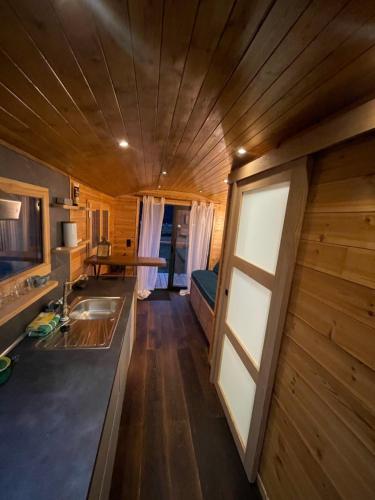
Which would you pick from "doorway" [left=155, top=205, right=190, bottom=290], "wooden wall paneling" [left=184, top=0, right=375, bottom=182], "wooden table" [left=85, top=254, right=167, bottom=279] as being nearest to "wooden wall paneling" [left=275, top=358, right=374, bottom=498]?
"wooden wall paneling" [left=184, top=0, right=375, bottom=182]

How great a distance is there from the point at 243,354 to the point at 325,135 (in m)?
1.53

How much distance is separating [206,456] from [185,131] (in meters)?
2.31

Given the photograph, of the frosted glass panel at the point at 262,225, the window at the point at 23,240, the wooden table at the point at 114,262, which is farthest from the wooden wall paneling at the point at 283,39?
the wooden table at the point at 114,262

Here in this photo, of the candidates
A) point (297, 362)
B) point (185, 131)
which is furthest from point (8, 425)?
point (185, 131)

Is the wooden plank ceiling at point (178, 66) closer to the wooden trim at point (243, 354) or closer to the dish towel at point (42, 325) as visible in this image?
the dish towel at point (42, 325)

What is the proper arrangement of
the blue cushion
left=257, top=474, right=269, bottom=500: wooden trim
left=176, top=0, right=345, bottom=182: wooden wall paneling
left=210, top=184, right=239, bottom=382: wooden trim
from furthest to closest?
1. the blue cushion
2. left=210, top=184, right=239, bottom=382: wooden trim
3. left=257, top=474, right=269, bottom=500: wooden trim
4. left=176, top=0, right=345, bottom=182: wooden wall paneling

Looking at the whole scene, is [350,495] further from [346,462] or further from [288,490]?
[288,490]

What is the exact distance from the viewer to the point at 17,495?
2.09 feet

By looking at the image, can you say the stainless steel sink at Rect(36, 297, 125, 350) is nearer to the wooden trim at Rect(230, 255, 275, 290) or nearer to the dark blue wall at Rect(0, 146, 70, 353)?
the dark blue wall at Rect(0, 146, 70, 353)

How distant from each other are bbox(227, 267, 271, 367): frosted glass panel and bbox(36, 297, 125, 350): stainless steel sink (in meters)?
1.05

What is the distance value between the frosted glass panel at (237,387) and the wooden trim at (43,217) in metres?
1.74

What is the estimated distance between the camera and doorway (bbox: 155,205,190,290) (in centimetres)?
456

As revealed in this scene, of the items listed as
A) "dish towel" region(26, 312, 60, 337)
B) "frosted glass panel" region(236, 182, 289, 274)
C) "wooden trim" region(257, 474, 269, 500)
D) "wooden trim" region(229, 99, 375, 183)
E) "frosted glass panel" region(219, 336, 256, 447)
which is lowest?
"wooden trim" region(257, 474, 269, 500)

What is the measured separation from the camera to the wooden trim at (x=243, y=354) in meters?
1.44
